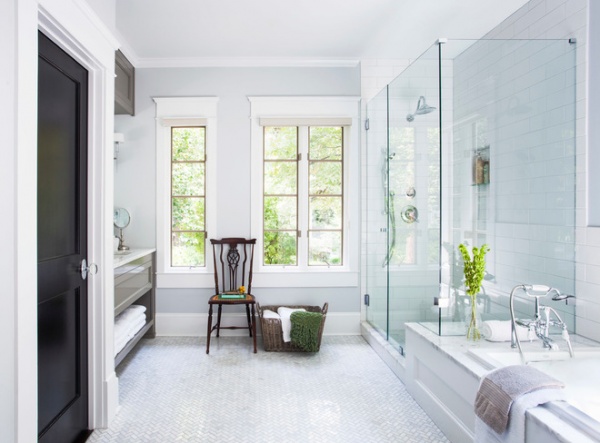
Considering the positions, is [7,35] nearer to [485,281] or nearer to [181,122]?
[181,122]

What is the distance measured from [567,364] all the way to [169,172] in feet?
10.8

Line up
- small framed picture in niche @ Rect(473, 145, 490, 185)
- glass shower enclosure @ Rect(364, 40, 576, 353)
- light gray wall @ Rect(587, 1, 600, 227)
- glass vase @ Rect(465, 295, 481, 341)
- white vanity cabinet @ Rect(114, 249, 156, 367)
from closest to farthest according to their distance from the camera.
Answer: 1. light gray wall @ Rect(587, 1, 600, 227)
2. glass vase @ Rect(465, 295, 481, 341)
3. glass shower enclosure @ Rect(364, 40, 576, 353)
4. small framed picture in niche @ Rect(473, 145, 490, 185)
5. white vanity cabinet @ Rect(114, 249, 156, 367)

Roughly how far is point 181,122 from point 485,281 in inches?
111

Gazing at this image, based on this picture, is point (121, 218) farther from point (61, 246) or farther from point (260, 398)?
point (260, 398)

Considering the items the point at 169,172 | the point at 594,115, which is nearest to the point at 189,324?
the point at 169,172

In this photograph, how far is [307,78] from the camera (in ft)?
12.0

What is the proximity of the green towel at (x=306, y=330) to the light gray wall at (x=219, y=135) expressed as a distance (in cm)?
57

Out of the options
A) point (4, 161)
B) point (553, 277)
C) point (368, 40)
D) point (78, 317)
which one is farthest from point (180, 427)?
point (368, 40)

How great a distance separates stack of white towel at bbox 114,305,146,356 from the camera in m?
2.65

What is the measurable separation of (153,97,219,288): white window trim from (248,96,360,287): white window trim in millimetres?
378

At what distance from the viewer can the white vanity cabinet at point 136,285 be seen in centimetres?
267

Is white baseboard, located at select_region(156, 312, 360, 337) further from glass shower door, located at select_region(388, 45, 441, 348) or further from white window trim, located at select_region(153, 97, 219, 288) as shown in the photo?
glass shower door, located at select_region(388, 45, 441, 348)

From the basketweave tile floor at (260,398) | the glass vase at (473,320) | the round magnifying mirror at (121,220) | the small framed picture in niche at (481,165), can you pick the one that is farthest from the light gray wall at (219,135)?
the glass vase at (473,320)

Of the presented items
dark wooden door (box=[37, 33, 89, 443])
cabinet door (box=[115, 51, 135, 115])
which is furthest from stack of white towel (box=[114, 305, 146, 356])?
cabinet door (box=[115, 51, 135, 115])
